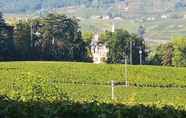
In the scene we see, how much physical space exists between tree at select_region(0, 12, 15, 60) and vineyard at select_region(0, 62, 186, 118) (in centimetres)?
2569

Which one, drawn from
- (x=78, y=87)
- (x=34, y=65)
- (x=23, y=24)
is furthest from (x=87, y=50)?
(x=78, y=87)

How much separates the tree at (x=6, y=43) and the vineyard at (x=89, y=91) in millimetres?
25693

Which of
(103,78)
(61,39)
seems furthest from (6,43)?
(103,78)

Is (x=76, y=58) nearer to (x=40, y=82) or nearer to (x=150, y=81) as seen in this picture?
(x=150, y=81)

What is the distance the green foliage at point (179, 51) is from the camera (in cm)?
11709

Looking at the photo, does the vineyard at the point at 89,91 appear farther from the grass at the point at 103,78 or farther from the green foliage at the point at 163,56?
the green foliage at the point at 163,56

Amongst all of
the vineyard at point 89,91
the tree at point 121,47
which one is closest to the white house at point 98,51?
the tree at point 121,47

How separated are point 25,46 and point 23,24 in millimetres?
10667

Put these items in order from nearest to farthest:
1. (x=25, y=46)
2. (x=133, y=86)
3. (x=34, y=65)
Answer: (x=133, y=86) < (x=34, y=65) < (x=25, y=46)

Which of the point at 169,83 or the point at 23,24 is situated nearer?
the point at 169,83

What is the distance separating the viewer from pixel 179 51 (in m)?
119

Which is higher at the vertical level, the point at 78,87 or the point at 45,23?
the point at 45,23

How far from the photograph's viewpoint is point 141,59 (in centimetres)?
11550

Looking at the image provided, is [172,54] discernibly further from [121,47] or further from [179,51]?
[121,47]
